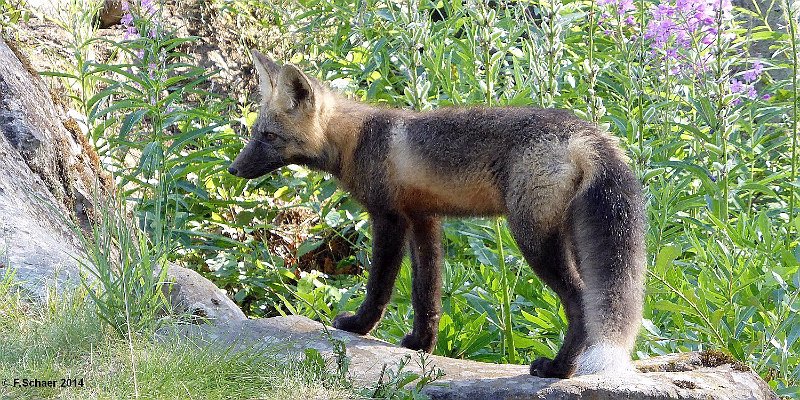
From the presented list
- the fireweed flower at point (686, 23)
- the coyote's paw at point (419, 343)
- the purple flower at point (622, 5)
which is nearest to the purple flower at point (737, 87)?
the fireweed flower at point (686, 23)

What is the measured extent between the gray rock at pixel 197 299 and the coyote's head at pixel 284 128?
0.72 metres

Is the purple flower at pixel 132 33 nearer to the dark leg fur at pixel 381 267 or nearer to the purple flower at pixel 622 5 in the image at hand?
the dark leg fur at pixel 381 267

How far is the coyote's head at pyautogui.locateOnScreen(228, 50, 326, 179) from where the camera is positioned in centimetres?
501

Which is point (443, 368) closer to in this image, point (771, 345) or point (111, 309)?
point (111, 309)

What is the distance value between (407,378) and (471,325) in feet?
5.15

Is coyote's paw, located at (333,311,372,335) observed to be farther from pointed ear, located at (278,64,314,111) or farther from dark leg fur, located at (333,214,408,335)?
pointed ear, located at (278,64,314,111)

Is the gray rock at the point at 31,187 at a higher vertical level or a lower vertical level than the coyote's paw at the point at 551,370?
higher

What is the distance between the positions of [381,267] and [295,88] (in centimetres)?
112

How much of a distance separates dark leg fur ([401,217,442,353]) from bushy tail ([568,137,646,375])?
89 centimetres

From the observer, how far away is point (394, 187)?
462cm

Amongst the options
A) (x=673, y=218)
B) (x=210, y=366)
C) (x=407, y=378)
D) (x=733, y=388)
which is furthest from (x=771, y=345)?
(x=210, y=366)

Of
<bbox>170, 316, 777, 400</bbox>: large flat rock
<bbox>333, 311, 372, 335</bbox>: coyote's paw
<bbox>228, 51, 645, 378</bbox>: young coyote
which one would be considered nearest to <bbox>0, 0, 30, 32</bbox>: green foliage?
<bbox>228, 51, 645, 378</bbox>: young coyote

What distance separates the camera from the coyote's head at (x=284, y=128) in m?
5.01

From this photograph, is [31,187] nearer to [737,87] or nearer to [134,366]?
[134,366]
